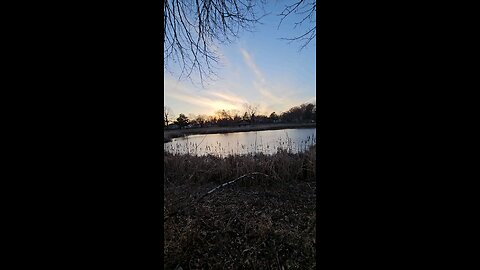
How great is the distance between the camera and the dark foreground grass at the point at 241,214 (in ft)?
9.33

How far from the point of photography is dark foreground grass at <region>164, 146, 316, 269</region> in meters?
2.84

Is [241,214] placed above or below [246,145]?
below

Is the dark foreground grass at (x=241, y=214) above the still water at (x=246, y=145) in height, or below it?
below

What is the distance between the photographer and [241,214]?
399cm

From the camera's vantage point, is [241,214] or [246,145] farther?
[246,145]

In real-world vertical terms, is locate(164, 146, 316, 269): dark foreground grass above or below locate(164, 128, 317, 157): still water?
below
